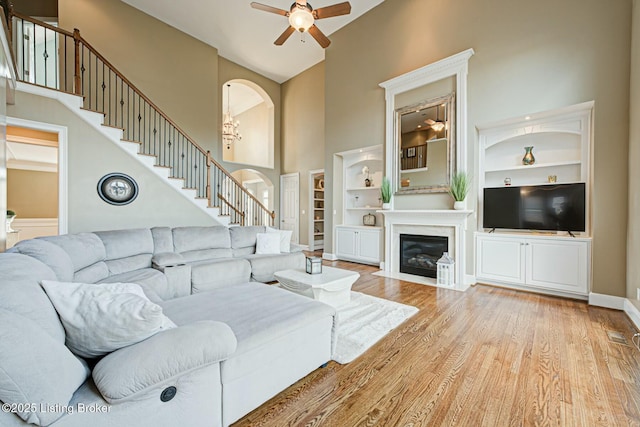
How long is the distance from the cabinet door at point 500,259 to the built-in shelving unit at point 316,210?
182 inches

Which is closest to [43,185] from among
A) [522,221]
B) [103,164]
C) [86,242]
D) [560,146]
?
[103,164]

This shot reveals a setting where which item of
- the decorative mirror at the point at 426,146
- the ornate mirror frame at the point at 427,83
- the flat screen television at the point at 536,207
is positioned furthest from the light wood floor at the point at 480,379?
the ornate mirror frame at the point at 427,83

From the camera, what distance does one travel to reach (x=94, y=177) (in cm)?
423

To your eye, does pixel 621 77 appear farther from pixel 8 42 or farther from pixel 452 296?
pixel 8 42

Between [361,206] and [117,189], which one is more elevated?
[117,189]

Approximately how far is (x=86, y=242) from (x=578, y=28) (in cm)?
626

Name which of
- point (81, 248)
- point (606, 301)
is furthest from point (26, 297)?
point (606, 301)

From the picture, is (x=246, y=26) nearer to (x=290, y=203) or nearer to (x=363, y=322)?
(x=290, y=203)

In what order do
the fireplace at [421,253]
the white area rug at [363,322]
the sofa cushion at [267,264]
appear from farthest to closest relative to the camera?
the fireplace at [421,253] < the sofa cushion at [267,264] < the white area rug at [363,322]

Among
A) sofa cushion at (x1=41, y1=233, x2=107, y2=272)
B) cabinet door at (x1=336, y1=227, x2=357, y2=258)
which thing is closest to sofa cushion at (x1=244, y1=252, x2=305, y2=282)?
sofa cushion at (x1=41, y1=233, x2=107, y2=272)

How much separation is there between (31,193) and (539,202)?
10.2 meters

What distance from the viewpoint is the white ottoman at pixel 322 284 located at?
2.81 metres

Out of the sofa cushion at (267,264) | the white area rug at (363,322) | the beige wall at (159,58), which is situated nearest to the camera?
the white area rug at (363,322)

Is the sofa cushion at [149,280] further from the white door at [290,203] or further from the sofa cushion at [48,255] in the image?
the white door at [290,203]
